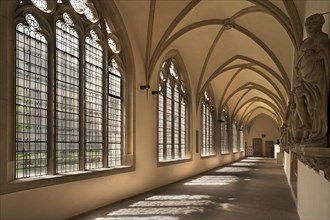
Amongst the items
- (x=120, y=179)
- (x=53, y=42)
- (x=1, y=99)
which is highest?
(x=53, y=42)

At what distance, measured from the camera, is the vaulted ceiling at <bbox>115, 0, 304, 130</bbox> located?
28.7 ft

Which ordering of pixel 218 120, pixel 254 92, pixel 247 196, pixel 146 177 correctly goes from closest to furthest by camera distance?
pixel 247 196, pixel 146 177, pixel 218 120, pixel 254 92

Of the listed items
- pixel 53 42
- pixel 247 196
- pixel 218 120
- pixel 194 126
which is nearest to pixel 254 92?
pixel 218 120

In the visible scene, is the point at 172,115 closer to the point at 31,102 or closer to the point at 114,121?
the point at 114,121

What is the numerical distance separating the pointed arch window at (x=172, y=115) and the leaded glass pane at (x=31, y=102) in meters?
5.61

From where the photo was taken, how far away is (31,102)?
5777mm

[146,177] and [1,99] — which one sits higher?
[1,99]

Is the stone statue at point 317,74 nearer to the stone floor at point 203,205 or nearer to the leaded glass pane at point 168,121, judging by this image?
the stone floor at point 203,205

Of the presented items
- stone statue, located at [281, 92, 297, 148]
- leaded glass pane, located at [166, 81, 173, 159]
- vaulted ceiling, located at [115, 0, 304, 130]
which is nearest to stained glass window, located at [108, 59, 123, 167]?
vaulted ceiling, located at [115, 0, 304, 130]

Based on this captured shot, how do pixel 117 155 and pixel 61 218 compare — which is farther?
pixel 117 155

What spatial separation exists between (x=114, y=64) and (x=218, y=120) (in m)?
12.8

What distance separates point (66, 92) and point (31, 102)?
100 cm

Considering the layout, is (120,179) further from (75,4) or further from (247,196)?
(75,4)

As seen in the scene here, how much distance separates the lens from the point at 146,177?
997cm
